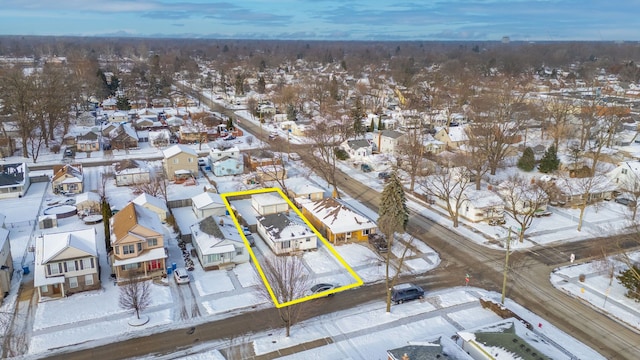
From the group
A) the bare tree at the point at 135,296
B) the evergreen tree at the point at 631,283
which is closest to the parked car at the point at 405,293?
the evergreen tree at the point at 631,283

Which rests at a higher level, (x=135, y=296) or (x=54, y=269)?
(x=54, y=269)

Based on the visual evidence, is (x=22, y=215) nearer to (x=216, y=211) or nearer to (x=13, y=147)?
(x=216, y=211)

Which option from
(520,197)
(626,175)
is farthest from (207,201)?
(626,175)

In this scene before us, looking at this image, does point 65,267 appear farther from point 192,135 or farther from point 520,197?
point 192,135

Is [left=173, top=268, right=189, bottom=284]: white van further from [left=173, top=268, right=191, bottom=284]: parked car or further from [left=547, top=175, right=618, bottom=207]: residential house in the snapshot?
[left=547, top=175, right=618, bottom=207]: residential house

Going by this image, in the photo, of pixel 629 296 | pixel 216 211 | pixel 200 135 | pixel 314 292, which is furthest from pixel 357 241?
pixel 200 135

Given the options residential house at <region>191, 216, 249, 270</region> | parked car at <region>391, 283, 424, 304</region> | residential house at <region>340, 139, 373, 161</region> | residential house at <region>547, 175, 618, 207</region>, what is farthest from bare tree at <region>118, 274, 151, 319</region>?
residential house at <region>340, 139, 373, 161</region>
